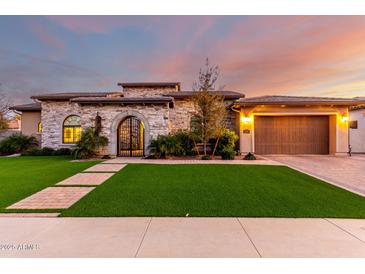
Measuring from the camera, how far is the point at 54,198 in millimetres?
4816

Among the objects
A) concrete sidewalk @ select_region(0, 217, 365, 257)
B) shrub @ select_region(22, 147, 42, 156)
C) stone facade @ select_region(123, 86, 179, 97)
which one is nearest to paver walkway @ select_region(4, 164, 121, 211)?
concrete sidewalk @ select_region(0, 217, 365, 257)

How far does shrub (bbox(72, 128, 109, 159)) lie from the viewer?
1192 cm

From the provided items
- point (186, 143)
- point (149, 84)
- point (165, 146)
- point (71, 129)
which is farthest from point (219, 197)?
point (149, 84)

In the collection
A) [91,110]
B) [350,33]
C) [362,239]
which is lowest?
[362,239]

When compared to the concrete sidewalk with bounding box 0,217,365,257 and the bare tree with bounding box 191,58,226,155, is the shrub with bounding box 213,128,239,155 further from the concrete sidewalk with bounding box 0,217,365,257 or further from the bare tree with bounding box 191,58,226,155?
the concrete sidewalk with bounding box 0,217,365,257

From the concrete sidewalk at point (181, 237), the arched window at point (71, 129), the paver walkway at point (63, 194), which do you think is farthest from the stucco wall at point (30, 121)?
the concrete sidewalk at point (181, 237)

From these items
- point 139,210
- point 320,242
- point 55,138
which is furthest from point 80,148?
point 320,242

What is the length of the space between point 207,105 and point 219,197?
739cm

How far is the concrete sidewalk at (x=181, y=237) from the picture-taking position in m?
2.56

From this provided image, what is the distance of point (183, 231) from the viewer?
3.13m

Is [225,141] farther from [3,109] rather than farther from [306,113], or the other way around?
[3,109]

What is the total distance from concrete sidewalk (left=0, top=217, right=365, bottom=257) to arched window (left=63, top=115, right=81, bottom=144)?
1394 centimetres

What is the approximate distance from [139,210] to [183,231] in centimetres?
123

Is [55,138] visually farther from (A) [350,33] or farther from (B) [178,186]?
(A) [350,33]
